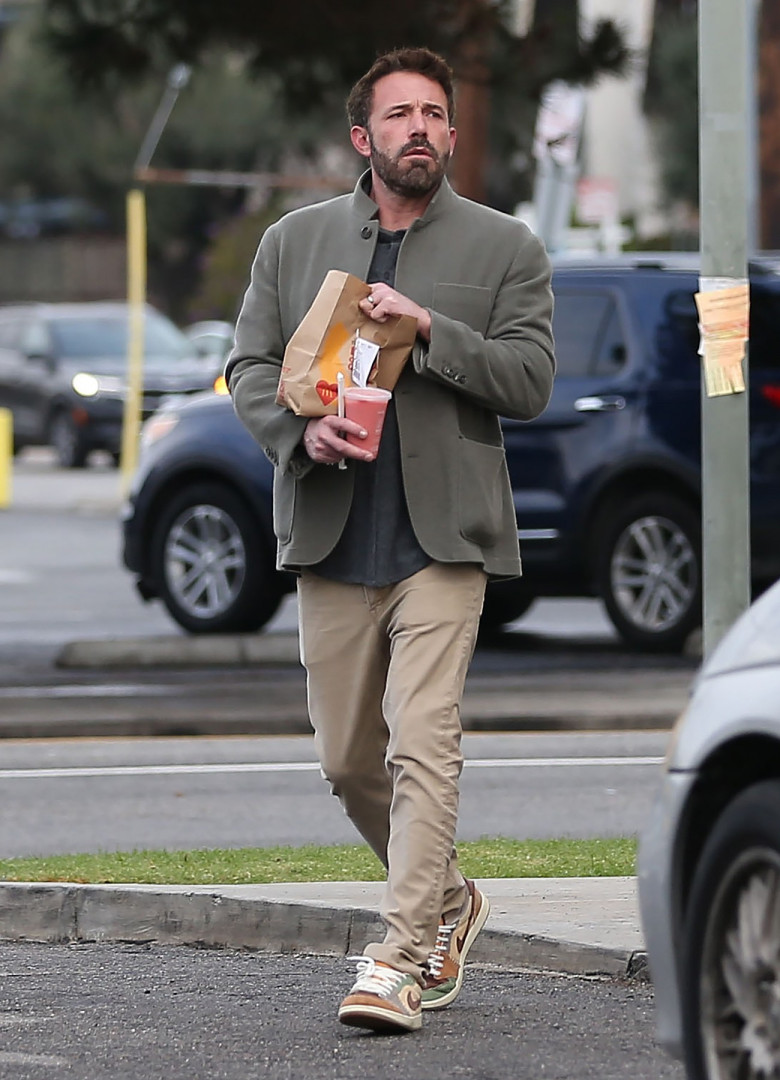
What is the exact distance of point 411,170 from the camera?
206 inches

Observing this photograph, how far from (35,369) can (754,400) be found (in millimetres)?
18340

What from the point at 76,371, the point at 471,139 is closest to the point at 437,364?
the point at 471,139

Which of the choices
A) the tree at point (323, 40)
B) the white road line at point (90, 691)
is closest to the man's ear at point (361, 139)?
the white road line at point (90, 691)

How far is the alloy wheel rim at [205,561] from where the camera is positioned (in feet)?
42.2

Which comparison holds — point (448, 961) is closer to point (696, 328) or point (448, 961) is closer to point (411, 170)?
point (411, 170)

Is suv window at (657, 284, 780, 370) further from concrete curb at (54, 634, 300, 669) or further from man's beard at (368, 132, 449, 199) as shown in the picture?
man's beard at (368, 132, 449, 199)

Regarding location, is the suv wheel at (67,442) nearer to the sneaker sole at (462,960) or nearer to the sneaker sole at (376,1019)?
the sneaker sole at (462,960)

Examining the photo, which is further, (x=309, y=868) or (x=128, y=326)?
(x=128, y=326)

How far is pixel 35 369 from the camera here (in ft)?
95.5

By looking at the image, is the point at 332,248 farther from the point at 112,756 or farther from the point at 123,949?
the point at 112,756

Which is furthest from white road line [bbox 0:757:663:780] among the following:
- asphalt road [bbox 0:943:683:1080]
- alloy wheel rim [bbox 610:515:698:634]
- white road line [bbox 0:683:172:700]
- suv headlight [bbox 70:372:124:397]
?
suv headlight [bbox 70:372:124:397]

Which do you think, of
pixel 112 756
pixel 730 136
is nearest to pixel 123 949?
pixel 730 136

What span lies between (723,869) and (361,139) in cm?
216

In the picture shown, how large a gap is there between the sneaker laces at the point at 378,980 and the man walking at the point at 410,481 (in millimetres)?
33
